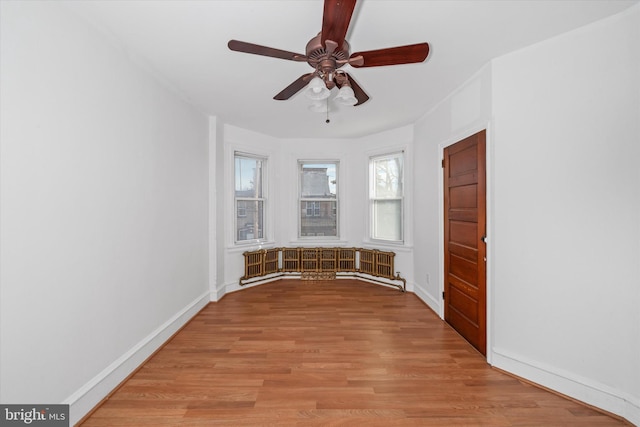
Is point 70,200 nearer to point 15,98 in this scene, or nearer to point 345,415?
point 15,98

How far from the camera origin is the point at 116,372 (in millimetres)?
2012

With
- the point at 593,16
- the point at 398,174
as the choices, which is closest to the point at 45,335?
the point at 593,16

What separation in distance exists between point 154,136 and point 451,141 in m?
2.94

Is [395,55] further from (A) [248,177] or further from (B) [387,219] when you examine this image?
(A) [248,177]

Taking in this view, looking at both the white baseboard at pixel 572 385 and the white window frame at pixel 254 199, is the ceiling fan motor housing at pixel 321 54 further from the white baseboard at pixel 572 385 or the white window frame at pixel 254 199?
the white window frame at pixel 254 199

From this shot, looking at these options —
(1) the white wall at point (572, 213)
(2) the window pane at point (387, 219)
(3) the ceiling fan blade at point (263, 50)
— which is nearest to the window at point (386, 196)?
(2) the window pane at point (387, 219)

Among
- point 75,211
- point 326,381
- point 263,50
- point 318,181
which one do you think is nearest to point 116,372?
point 75,211

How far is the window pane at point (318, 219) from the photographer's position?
507 cm

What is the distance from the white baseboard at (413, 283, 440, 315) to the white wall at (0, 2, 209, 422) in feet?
9.66

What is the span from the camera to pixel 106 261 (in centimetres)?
194

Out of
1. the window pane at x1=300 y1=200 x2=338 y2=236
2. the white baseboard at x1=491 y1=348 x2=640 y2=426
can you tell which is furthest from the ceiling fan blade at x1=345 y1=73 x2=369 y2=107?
the window pane at x1=300 y1=200 x2=338 y2=236

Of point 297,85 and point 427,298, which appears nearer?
point 297,85

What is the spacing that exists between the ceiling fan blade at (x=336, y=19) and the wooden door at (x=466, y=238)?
5.53ft

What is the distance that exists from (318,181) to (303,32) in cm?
322
